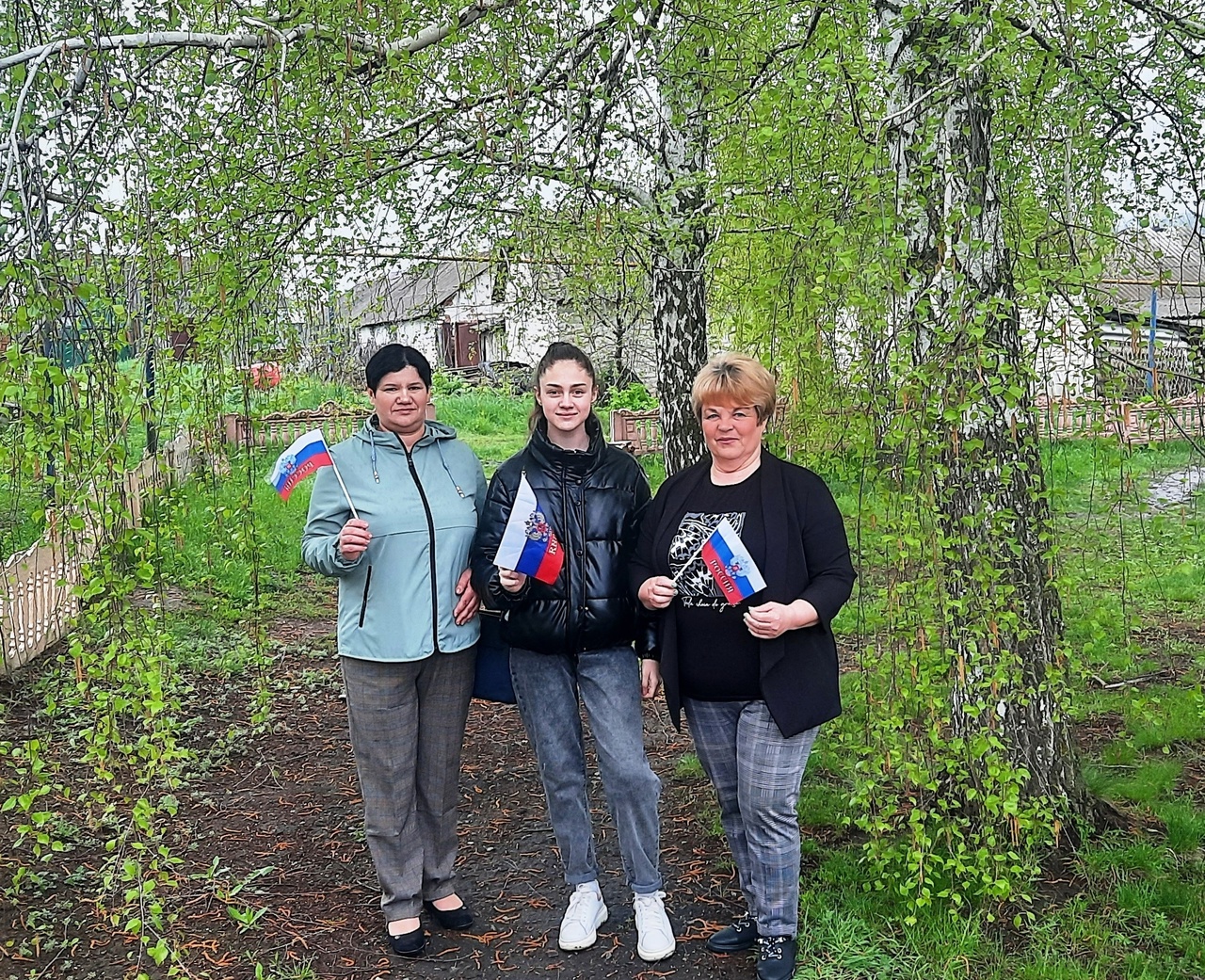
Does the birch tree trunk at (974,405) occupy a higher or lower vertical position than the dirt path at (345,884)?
higher

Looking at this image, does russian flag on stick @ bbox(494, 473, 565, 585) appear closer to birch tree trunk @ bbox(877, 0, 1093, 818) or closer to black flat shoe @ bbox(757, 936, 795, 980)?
birch tree trunk @ bbox(877, 0, 1093, 818)

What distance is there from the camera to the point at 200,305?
3.82 meters

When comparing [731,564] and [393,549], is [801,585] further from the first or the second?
[393,549]

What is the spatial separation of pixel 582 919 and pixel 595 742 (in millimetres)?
579

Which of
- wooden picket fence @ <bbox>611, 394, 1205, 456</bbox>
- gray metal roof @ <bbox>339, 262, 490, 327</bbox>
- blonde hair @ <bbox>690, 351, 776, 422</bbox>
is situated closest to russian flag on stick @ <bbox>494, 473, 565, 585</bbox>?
blonde hair @ <bbox>690, 351, 776, 422</bbox>

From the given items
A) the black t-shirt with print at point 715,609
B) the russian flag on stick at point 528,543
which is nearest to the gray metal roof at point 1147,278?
the black t-shirt with print at point 715,609

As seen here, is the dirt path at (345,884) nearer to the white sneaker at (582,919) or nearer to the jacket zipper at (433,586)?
the white sneaker at (582,919)

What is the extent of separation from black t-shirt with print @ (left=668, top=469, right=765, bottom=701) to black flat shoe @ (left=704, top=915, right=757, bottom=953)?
77cm

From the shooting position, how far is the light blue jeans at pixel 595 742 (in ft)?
10.3

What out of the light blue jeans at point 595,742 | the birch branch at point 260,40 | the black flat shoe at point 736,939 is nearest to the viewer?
the birch branch at point 260,40

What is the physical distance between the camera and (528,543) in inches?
114

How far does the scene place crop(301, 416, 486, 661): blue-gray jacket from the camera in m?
3.16

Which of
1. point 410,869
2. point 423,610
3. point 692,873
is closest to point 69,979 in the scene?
point 410,869

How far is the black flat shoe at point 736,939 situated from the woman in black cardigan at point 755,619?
166 mm
